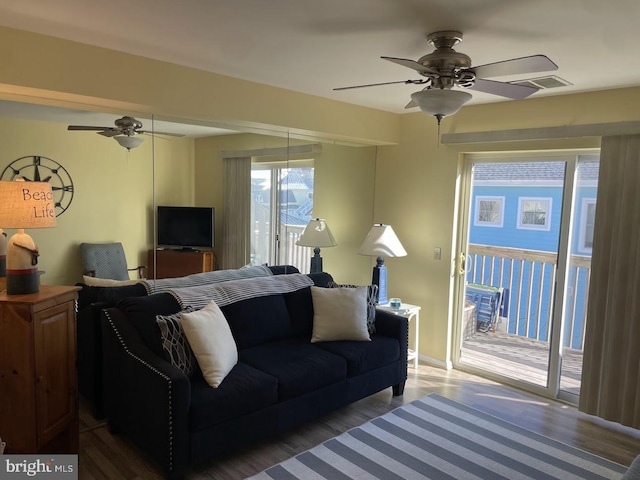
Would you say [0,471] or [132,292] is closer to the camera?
[0,471]

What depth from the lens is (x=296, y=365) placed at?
304cm

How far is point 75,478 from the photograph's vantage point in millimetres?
2475

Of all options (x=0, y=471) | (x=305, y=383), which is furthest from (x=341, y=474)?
(x=0, y=471)

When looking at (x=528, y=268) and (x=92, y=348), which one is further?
(x=528, y=268)

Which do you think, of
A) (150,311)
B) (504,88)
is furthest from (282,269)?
(504,88)

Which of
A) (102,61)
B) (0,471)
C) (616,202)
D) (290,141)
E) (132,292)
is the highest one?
(102,61)

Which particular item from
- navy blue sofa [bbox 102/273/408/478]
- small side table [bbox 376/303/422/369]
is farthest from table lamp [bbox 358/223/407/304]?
navy blue sofa [bbox 102/273/408/478]

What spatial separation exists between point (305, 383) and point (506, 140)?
2527 mm

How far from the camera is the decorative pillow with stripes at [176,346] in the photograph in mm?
2697

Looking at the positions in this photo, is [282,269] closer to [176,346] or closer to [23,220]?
A: [176,346]

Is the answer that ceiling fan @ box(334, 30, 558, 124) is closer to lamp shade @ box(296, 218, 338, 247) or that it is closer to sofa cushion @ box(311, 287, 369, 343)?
sofa cushion @ box(311, 287, 369, 343)

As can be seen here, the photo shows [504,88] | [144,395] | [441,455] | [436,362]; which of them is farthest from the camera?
[436,362]

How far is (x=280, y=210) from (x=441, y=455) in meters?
2.27

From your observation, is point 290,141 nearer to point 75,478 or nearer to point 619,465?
point 75,478
